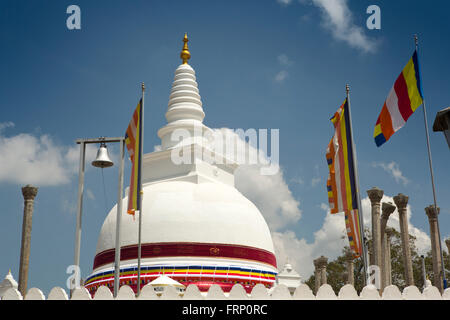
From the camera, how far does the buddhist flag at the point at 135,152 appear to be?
19328mm

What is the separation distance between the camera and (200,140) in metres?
34.7

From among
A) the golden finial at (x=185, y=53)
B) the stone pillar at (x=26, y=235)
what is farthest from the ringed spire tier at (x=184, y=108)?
the stone pillar at (x=26, y=235)

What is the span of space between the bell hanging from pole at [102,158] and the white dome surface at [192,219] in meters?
8.86

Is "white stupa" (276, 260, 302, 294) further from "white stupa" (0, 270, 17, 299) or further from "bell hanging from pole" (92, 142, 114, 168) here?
"bell hanging from pole" (92, 142, 114, 168)

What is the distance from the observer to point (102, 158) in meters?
19.4

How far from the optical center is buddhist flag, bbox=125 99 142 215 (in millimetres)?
19328

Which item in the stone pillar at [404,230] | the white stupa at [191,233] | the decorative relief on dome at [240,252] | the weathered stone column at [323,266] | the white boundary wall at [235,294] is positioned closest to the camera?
the white boundary wall at [235,294]

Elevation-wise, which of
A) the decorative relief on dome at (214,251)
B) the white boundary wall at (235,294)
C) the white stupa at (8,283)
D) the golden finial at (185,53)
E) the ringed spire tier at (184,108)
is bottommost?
the white boundary wall at (235,294)

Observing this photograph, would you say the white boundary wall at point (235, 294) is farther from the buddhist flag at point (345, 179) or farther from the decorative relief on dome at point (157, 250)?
the decorative relief on dome at point (157, 250)

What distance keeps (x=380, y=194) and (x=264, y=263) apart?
7.36 metres

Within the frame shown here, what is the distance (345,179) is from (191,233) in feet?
38.2

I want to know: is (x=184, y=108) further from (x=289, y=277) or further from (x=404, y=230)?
(x=404, y=230)

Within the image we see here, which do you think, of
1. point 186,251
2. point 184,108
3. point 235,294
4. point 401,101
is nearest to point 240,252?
point 186,251

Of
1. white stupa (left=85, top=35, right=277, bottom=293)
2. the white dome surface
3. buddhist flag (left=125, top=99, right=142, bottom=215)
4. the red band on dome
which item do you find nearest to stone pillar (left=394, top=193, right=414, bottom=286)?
white stupa (left=85, top=35, right=277, bottom=293)
